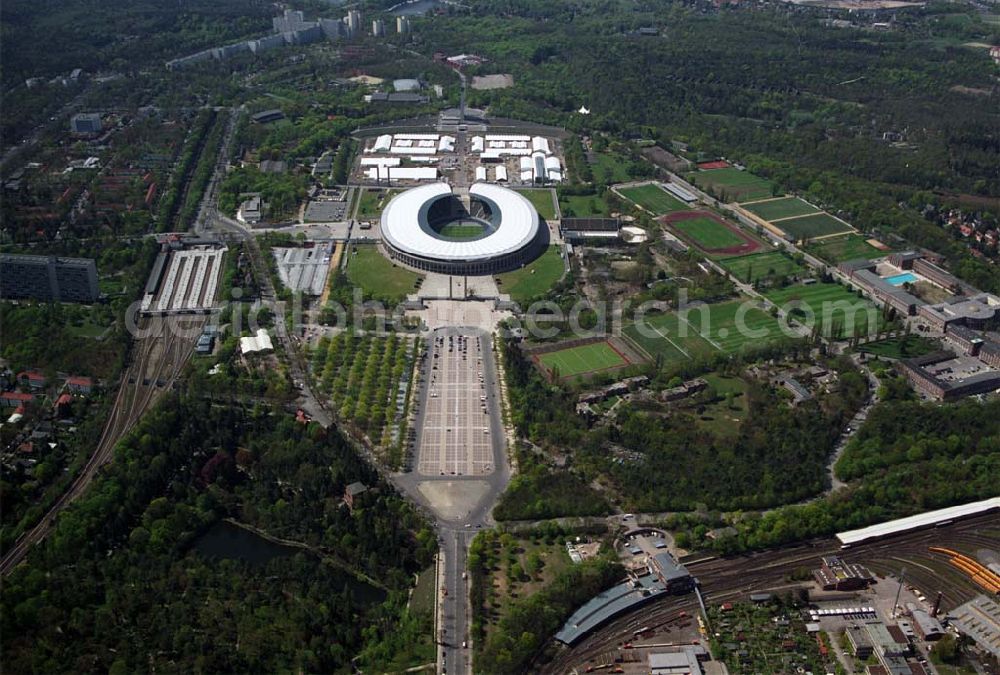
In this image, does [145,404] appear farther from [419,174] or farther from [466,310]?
[419,174]

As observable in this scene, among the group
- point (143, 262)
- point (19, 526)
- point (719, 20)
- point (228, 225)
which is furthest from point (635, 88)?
point (19, 526)

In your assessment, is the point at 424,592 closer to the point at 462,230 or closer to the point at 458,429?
the point at 458,429

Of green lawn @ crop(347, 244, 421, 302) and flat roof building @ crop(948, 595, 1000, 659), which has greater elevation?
green lawn @ crop(347, 244, 421, 302)

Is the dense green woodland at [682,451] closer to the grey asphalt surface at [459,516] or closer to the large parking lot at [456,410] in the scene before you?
the grey asphalt surface at [459,516]

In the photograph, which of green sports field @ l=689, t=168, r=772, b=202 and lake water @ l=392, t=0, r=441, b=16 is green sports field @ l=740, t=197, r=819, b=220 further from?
lake water @ l=392, t=0, r=441, b=16

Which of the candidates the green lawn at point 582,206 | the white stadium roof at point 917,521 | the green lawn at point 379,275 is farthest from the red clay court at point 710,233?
the white stadium roof at point 917,521

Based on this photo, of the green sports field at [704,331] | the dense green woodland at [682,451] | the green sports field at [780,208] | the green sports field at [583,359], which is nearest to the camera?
the dense green woodland at [682,451]

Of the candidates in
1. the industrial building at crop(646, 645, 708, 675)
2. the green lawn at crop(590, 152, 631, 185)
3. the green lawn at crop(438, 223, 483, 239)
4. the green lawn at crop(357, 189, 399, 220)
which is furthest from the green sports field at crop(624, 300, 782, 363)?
the green lawn at crop(357, 189, 399, 220)
